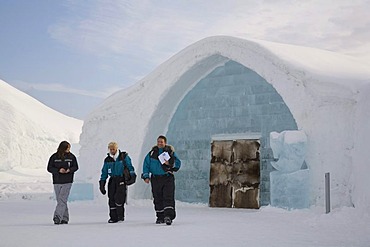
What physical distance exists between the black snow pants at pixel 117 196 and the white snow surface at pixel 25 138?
82.2ft

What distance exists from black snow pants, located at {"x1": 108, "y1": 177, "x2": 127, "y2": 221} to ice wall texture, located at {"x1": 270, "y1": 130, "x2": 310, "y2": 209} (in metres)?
4.17

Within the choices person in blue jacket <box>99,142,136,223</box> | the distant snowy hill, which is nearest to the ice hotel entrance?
person in blue jacket <box>99,142,136,223</box>

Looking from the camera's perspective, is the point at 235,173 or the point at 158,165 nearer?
the point at 158,165

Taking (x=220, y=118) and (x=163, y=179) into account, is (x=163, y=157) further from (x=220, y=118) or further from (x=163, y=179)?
(x=220, y=118)

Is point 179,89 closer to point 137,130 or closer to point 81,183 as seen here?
point 137,130

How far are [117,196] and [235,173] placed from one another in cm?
552

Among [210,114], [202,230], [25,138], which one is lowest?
[202,230]

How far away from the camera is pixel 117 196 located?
1073cm

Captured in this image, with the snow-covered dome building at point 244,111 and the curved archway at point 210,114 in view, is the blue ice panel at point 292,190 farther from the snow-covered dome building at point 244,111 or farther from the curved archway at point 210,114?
the curved archway at point 210,114

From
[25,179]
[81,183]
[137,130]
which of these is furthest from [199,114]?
[25,179]

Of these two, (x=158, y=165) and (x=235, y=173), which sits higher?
(x=158, y=165)

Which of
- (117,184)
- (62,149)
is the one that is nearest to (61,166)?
(62,149)

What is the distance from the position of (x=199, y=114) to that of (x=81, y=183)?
437 centimetres

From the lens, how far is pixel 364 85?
12.5 meters
